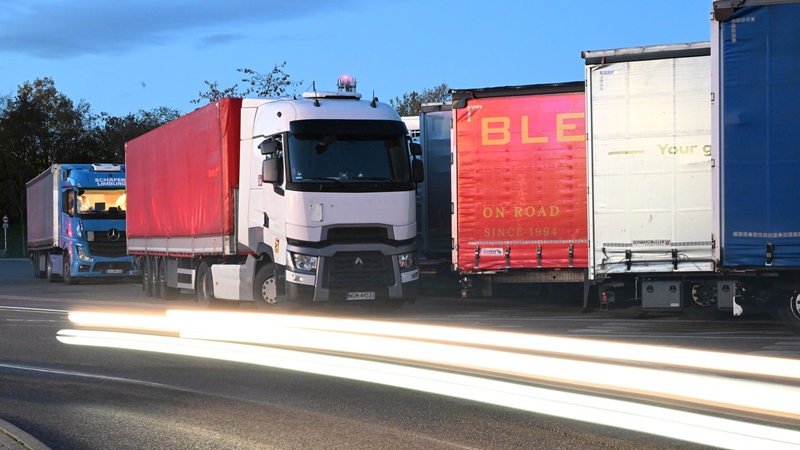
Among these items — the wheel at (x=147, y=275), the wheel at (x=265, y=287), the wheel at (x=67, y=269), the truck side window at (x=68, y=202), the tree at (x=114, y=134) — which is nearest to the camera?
the wheel at (x=265, y=287)

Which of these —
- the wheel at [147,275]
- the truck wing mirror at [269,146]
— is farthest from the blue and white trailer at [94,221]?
the truck wing mirror at [269,146]

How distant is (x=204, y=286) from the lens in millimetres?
24797

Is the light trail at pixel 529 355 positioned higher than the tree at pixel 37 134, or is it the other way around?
the tree at pixel 37 134

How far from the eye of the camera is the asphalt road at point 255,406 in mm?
8789

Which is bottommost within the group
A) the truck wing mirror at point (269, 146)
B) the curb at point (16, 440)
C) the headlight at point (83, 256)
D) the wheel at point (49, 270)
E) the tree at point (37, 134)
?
the wheel at point (49, 270)

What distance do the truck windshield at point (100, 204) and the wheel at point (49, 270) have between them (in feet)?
17.5

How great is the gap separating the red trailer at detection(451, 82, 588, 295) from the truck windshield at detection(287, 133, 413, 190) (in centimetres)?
124

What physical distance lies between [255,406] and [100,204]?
2720cm

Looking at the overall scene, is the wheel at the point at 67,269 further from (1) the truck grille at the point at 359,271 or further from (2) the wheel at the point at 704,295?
(2) the wheel at the point at 704,295

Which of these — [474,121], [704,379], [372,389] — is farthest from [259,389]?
[474,121]

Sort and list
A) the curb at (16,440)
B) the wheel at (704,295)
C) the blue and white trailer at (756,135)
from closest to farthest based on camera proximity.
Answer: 1. the curb at (16,440)
2. the blue and white trailer at (756,135)
3. the wheel at (704,295)

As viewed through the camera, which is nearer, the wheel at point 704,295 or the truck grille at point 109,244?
the wheel at point 704,295

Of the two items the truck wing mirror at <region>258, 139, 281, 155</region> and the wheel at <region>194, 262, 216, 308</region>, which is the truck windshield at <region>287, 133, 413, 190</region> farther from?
the wheel at <region>194, 262, 216, 308</region>

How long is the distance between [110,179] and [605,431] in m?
29.7
